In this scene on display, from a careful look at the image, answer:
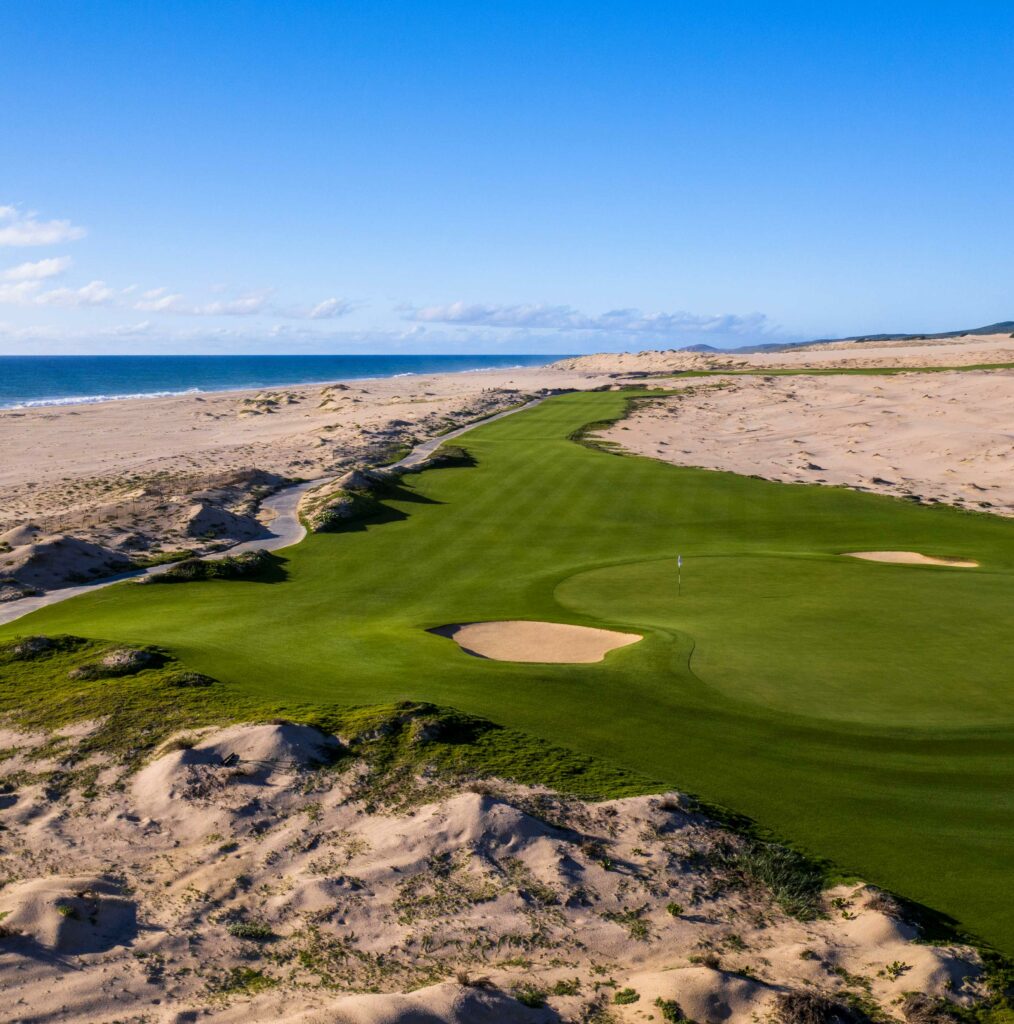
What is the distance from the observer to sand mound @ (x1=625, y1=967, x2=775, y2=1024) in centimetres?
854

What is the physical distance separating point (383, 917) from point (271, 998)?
166cm

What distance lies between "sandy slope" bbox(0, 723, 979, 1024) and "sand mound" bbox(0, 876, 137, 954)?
0.09 ft

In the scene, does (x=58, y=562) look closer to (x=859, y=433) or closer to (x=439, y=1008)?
(x=439, y=1008)

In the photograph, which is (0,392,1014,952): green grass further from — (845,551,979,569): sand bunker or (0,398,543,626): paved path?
(0,398,543,626): paved path

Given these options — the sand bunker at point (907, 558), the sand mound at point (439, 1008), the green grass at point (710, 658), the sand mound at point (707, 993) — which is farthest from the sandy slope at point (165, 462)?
the sand mound at point (707, 993)

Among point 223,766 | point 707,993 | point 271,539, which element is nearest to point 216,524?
point 271,539

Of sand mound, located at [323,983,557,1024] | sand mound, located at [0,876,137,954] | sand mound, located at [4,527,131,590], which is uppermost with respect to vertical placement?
sand mound, located at [4,527,131,590]

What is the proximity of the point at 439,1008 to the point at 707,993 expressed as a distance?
2.57 m

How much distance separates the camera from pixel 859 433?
70438 millimetres

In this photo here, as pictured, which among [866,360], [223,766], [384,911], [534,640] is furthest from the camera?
[866,360]

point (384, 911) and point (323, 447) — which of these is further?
point (323, 447)

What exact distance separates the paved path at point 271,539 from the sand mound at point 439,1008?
18607 millimetres

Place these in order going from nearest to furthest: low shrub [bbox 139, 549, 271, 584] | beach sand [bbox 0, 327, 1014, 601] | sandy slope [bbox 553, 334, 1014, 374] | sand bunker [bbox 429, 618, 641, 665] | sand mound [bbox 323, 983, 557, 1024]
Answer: sand mound [bbox 323, 983, 557, 1024] → sand bunker [bbox 429, 618, 641, 665] → low shrub [bbox 139, 549, 271, 584] → beach sand [bbox 0, 327, 1014, 601] → sandy slope [bbox 553, 334, 1014, 374]

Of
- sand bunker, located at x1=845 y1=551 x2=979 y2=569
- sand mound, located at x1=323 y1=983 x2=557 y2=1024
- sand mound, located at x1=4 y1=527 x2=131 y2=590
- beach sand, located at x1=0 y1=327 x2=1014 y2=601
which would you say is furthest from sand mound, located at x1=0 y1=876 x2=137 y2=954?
sand bunker, located at x1=845 y1=551 x2=979 y2=569
